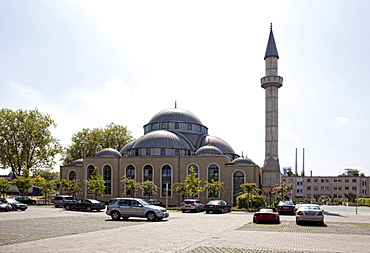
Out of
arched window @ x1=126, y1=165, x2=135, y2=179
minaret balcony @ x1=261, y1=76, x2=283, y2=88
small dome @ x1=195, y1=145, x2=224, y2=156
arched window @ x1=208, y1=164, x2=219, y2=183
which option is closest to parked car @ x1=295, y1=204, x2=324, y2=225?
arched window @ x1=208, y1=164, x2=219, y2=183

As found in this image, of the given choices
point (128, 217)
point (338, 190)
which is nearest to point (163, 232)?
point (128, 217)

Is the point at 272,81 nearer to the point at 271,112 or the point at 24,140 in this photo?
the point at 271,112

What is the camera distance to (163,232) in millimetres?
18312

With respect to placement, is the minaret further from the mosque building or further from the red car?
the red car

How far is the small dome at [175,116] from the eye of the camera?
225 feet

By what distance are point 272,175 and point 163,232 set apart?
37235 millimetres

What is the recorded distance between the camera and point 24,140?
63906mm

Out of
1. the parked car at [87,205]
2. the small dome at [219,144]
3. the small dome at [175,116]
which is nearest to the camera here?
the parked car at [87,205]

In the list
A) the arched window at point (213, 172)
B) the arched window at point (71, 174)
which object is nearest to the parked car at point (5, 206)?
the arched window at point (213, 172)

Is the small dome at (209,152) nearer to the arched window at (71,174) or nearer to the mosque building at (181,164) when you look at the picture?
the mosque building at (181,164)

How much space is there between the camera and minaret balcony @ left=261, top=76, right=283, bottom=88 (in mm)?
55156

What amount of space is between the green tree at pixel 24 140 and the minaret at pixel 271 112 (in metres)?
37.8

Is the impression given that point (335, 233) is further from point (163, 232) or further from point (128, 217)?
point (128, 217)

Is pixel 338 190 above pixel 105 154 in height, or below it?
below
